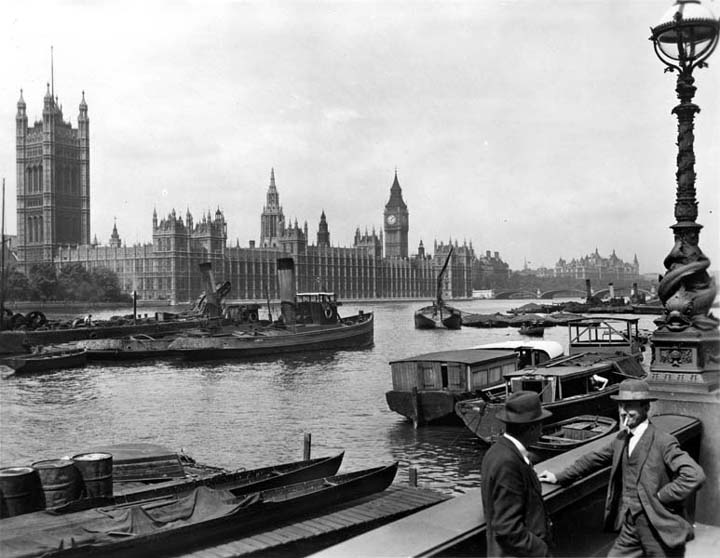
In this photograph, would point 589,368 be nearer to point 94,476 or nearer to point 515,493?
point 94,476

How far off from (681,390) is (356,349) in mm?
42060

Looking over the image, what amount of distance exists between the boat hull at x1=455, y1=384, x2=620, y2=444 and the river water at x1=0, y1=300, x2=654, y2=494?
707 mm

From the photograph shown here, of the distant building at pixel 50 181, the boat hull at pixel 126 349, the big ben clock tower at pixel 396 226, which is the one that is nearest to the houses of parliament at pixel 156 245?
the distant building at pixel 50 181

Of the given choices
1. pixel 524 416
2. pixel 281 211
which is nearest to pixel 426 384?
pixel 524 416

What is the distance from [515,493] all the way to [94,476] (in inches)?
276

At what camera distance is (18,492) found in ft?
27.5

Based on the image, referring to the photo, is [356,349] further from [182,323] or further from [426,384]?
[426,384]

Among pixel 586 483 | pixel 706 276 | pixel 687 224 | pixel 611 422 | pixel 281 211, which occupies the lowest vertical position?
pixel 611 422

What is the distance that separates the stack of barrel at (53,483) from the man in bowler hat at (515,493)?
21.4ft

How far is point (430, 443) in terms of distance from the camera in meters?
17.7

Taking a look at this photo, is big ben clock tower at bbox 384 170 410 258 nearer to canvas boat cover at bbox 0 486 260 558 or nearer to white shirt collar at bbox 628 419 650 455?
canvas boat cover at bbox 0 486 260 558

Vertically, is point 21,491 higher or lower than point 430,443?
higher

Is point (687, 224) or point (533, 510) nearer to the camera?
point (533, 510)

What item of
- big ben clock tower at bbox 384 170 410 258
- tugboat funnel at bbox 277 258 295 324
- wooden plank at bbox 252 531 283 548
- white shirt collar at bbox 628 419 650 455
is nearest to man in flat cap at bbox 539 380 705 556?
white shirt collar at bbox 628 419 650 455
